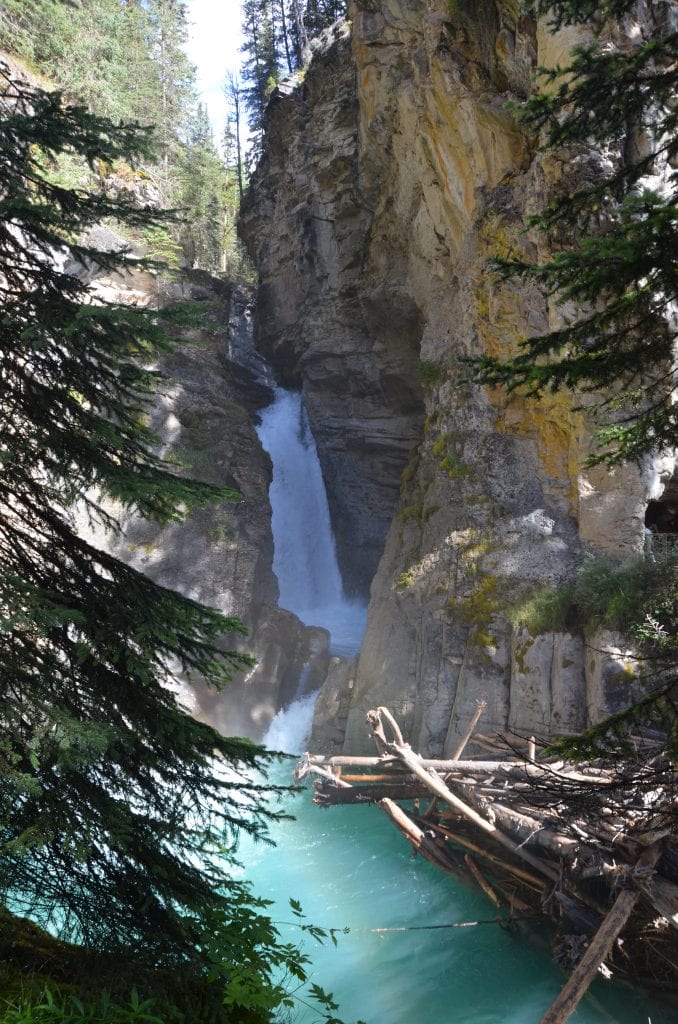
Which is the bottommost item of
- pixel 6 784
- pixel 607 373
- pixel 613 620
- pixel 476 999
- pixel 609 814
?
pixel 476 999

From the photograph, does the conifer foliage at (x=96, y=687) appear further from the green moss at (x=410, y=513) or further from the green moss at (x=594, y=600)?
the green moss at (x=410, y=513)

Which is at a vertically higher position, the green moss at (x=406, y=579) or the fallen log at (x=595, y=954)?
the green moss at (x=406, y=579)

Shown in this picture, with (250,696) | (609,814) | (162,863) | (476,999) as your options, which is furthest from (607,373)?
(250,696)

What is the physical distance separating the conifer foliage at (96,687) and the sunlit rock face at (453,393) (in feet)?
25.2

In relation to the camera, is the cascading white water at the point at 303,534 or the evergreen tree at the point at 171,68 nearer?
the cascading white water at the point at 303,534

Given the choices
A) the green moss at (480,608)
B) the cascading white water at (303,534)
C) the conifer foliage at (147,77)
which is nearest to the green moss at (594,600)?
the green moss at (480,608)

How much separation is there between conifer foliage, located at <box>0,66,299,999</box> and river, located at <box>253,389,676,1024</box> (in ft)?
3.84

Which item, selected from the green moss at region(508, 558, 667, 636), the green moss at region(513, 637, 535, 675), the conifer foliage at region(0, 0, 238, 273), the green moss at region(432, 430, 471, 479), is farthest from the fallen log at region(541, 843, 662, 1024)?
the conifer foliage at region(0, 0, 238, 273)

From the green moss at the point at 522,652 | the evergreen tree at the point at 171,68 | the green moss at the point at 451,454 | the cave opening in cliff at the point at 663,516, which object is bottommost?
the green moss at the point at 522,652

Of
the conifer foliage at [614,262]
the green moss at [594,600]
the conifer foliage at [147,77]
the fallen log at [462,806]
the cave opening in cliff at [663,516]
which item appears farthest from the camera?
the conifer foliage at [147,77]

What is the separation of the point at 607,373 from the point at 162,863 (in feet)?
14.2

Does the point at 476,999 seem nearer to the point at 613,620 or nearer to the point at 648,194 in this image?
the point at 613,620

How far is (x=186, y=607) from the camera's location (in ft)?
16.2

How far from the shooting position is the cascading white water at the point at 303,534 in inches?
946
